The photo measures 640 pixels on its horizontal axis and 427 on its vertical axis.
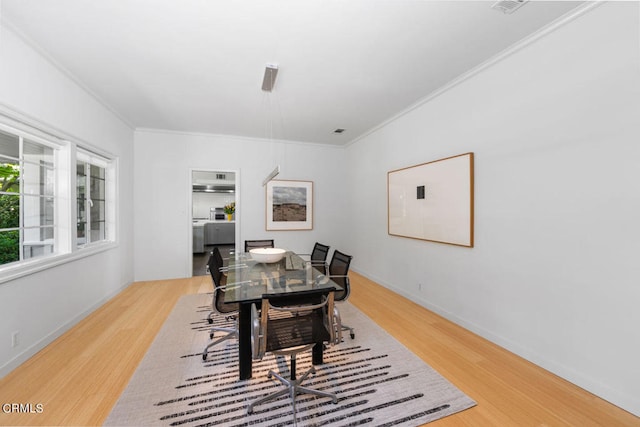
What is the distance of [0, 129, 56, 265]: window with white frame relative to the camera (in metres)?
2.22

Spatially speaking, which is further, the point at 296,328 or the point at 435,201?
the point at 435,201

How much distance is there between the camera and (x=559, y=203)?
208 centimetres

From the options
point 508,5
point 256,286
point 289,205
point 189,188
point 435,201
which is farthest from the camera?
point 289,205

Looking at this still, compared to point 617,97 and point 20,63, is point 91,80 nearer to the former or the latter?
point 20,63

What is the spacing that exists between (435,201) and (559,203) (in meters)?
1.30

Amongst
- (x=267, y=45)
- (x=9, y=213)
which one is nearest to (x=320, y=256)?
(x=267, y=45)

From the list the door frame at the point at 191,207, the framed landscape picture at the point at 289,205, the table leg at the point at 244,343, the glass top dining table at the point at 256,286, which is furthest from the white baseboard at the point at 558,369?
the door frame at the point at 191,207

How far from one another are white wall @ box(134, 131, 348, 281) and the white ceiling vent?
4.09 meters

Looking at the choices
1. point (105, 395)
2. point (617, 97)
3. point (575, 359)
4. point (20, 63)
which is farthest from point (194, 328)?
point (617, 97)

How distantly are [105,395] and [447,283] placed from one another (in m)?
3.44

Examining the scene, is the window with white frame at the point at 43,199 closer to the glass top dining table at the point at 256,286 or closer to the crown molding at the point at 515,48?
the glass top dining table at the point at 256,286

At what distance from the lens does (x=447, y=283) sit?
3.16 m

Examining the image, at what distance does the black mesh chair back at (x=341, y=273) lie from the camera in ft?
9.04

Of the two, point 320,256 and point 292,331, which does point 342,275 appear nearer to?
point 320,256
